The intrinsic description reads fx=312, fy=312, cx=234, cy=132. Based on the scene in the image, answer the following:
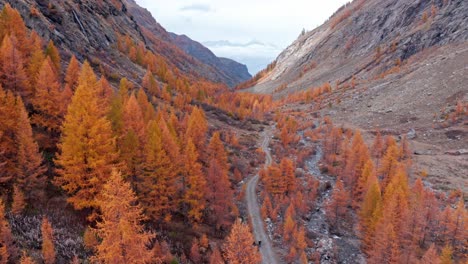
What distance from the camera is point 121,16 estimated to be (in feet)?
507

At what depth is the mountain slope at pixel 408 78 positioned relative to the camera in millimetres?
68062

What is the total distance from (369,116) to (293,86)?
89.0 metres

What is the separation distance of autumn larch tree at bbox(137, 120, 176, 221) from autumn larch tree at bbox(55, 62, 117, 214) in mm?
5354

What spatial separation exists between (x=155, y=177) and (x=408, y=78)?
10012 cm

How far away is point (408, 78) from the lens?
340ft

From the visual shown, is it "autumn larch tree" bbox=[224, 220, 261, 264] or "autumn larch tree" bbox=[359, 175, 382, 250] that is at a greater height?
"autumn larch tree" bbox=[359, 175, 382, 250]

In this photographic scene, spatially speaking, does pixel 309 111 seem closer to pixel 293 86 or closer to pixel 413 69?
pixel 413 69

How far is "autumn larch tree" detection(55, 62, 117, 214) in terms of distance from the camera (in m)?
24.7

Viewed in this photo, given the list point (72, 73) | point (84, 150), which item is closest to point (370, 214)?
point (84, 150)

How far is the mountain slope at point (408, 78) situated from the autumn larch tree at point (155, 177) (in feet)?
141

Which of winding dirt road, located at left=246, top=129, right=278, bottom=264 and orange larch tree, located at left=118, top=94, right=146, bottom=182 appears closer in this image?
orange larch tree, located at left=118, top=94, right=146, bottom=182

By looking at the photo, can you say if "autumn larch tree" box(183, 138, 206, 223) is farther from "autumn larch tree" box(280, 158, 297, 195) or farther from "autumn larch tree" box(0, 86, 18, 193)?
"autumn larch tree" box(280, 158, 297, 195)

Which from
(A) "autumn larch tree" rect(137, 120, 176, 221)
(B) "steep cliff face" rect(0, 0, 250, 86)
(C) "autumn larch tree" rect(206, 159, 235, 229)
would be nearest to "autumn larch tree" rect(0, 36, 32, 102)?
(A) "autumn larch tree" rect(137, 120, 176, 221)

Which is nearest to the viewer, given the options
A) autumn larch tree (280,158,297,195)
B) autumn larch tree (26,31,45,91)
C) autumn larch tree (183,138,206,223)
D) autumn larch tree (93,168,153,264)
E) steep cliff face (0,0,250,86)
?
autumn larch tree (93,168,153,264)
